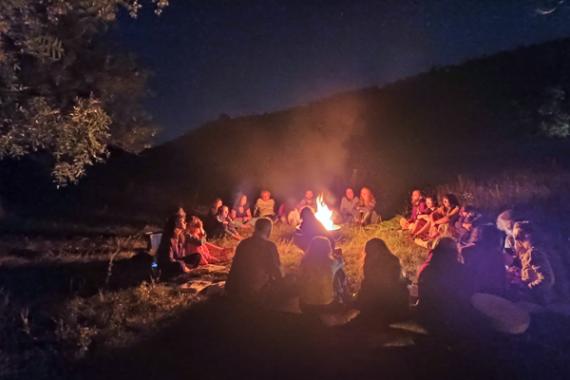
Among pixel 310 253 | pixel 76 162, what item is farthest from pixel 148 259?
pixel 310 253

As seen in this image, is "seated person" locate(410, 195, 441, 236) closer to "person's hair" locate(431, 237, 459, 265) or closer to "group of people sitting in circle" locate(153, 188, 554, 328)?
"group of people sitting in circle" locate(153, 188, 554, 328)

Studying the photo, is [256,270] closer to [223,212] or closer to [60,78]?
[223,212]

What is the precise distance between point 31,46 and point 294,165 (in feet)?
41.2

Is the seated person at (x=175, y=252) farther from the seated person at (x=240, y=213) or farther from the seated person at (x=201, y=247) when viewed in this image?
the seated person at (x=240, y=213)

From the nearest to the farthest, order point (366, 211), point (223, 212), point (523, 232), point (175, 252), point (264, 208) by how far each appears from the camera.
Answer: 1. point (523, 232)
2. point (175, 252)
3. point (223, 212)
4. point (366, 211)
5. point (264, 208)

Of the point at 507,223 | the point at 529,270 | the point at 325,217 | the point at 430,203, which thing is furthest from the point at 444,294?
the point at 430,203

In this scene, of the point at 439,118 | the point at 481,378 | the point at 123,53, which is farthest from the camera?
the point at 439,118

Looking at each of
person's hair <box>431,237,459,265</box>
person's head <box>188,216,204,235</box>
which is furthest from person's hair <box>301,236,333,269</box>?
person's head <box>188,216,204,235</box>

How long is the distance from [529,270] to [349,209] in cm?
594

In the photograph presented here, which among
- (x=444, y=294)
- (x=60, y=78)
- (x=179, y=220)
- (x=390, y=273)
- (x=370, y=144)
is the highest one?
(x=370, y=144)

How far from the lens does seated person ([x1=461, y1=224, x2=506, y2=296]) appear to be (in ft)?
23.0

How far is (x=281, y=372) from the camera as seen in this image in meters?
5.14

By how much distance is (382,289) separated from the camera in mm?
6008

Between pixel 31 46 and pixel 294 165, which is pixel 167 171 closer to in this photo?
pixel 294 165
